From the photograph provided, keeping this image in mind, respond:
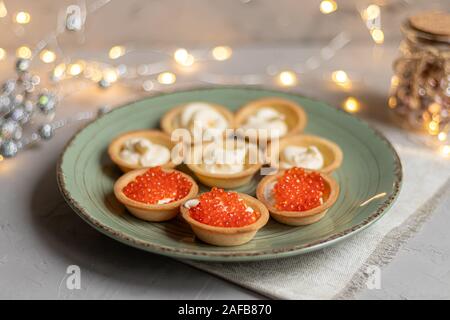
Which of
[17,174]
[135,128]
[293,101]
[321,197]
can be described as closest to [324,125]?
[293,101]

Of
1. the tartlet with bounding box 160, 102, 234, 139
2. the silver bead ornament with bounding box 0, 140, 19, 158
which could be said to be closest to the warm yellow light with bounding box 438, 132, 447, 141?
the tartlet with bounding box 160, 102, 234, 139

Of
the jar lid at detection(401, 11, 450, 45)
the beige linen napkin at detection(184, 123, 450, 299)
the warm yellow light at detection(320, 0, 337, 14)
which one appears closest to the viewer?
the beige linen napkin at detection(184, 123, 450, 299)

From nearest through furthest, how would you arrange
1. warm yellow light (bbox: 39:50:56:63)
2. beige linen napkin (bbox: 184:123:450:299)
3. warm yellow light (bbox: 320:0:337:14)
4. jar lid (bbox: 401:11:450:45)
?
beige linen napkin (bbox: 184:123:450:299) < jar lid (bbox: 401:11:450:45) < warm yellow light (bbox: 39:50:56:63) < warm yellow light (bbox: 320:0:337:14)

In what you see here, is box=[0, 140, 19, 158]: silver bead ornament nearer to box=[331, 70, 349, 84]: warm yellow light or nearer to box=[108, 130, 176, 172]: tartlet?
box=[108, 130, 176, 172]: tartlet

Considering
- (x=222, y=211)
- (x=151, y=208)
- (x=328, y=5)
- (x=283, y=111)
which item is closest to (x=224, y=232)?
(x=222, y=211)

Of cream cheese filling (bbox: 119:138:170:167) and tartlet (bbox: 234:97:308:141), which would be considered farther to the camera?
tartlet (bbox: 234:97:308:141)

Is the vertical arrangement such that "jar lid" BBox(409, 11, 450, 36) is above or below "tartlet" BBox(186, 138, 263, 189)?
above

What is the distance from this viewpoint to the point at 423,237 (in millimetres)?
1709

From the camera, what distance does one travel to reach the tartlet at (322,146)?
6.18 feet

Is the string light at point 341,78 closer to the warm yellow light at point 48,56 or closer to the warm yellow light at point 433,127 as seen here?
the warm yellow light at point 433,127

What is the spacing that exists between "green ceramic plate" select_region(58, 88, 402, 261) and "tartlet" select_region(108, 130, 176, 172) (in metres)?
0.04

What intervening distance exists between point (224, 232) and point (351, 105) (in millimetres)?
1010

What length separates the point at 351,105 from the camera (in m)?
2.35

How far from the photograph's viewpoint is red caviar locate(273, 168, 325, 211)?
5.47 feet
